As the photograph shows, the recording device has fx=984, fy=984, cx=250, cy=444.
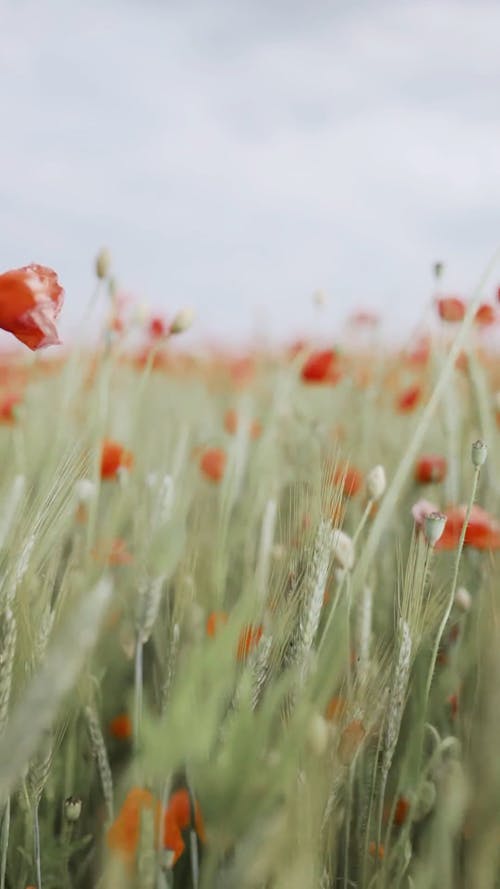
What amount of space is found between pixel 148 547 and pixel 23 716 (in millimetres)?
408

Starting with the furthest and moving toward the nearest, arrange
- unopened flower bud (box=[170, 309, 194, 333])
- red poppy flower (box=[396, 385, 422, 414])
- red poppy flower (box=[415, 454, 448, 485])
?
red poppy flower (box=[396, 385, 422, 414]), red poppy flower (box=[415, 454, 448, 485]), unopened flower bud (box=[170, 309, 194, 333])

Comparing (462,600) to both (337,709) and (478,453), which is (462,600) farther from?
(337,709)

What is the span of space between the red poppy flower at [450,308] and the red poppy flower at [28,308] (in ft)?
2.60

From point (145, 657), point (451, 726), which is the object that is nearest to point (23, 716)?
point (451, 726)

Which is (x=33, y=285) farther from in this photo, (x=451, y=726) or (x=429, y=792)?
(x=451, y=726)

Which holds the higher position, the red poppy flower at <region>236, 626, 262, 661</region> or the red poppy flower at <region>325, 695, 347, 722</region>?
the red poppy flower at <region>236, 626, 262, 661</region>

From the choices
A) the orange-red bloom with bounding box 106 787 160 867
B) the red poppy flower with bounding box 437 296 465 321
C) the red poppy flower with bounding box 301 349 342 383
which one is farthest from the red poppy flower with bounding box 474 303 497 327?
the orange-red bloom with bounding box 106 787 160 867

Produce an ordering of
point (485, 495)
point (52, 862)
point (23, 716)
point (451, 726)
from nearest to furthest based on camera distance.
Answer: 1. point (23, 716)
2. point (52, 862)
3. point (451, 726)
4. point (485, 495)

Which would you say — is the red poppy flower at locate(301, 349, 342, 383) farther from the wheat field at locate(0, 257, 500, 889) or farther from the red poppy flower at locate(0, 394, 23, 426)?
the red poppy flower at locate(0, 394, 23, 426)

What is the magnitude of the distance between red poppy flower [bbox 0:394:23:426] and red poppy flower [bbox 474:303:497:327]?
0.68 m

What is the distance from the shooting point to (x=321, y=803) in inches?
18.0

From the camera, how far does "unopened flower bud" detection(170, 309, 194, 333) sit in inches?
42.4

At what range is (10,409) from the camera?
136 centimetres

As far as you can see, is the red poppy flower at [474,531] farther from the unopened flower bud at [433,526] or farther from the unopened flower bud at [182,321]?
the unopened flower bud at [182,321]
